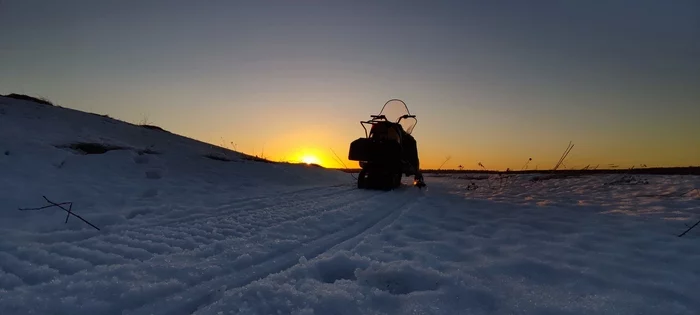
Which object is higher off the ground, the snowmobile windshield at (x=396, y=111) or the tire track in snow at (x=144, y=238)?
the snowmobile windshield at (x=396, y=111)

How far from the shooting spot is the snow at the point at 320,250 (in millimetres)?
2318

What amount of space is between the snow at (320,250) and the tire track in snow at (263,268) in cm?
1

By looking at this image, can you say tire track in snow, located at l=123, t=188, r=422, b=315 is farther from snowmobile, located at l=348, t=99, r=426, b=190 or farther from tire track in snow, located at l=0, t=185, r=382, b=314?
snowmobile, located at l=348, t=99, r=426, b=190

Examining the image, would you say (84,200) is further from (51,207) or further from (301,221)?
(301,221)

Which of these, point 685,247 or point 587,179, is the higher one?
point 587,179

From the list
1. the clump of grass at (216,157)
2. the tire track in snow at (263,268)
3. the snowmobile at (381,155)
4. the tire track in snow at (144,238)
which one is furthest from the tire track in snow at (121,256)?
the clump of grass at (216,157)

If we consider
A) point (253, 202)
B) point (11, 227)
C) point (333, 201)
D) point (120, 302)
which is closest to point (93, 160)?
point (253, 202)

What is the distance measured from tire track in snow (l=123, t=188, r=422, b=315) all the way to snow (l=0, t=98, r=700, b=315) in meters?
0.01

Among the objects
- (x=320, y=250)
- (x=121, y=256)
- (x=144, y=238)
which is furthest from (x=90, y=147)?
(x=320, y=250)

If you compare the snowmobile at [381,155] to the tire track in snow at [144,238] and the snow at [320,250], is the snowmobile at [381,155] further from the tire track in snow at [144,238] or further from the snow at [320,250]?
the tire track in snow at [144,238]

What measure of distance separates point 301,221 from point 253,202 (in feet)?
5.19

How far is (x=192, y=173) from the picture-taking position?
26.6 ft

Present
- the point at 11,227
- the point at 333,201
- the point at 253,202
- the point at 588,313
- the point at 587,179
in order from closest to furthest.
→ the point at 588,313 < the point at 11,227 < the point at 253,202 < the point at 333,201 < the point at 587,179

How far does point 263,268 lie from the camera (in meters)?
2.86
